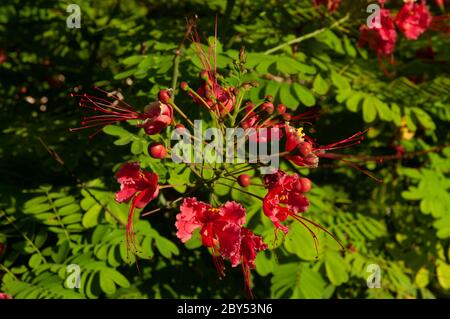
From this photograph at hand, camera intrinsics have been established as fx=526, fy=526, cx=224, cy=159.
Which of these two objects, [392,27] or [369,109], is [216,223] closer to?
[369,109]

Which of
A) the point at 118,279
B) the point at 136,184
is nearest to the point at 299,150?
the point at 136,184

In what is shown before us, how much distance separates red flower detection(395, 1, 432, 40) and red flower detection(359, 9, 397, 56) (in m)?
0.10

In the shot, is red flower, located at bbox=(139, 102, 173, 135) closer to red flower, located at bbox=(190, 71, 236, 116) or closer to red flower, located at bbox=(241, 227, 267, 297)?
red flower, located at bbox=(190, 71, 236, 116)

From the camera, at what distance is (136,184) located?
1.92 meters

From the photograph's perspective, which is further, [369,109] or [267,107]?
[369,109]

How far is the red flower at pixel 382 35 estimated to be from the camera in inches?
113

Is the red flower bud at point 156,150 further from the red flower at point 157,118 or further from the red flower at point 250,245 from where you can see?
the red flower at point 250,245

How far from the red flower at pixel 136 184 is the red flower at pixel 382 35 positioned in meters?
1.63

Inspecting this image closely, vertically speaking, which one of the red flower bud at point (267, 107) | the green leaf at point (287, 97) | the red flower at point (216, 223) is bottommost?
the red flower at point (216, 223)

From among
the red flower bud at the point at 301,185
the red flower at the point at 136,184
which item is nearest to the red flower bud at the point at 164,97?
the red flower at the point at 136,184

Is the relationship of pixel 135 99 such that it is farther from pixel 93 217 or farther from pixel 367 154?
pixel 367 154

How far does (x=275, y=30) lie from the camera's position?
9.56 feet

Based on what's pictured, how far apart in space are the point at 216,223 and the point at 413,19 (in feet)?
6.16
